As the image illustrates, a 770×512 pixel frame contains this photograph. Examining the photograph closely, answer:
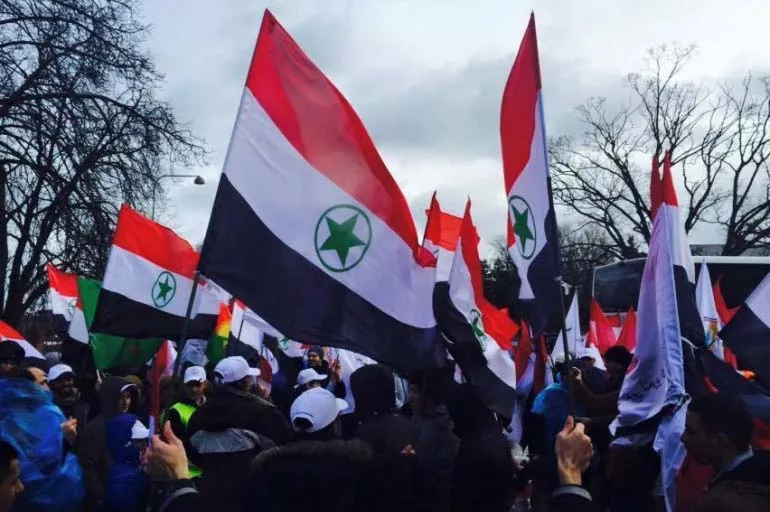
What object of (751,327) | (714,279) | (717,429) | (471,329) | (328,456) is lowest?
(328,456)

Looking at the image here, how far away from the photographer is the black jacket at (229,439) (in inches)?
165

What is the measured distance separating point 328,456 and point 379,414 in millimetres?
1312

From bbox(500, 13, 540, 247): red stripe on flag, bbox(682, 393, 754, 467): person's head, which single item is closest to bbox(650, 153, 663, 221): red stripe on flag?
bbox(500, 13, 540, 247): red stripe on flag

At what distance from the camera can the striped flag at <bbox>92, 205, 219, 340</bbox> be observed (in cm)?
705

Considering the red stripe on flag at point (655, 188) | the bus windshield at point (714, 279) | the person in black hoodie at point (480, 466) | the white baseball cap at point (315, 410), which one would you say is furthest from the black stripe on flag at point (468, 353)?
the bus windshield at point (714, 279)

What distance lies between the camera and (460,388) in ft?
15.8

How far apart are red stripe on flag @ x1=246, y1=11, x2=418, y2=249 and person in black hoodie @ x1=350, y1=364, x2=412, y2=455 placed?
85 cm

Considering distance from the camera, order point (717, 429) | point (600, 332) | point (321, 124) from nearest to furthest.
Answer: point (717, 429)
point (321, 124)
point (600, 332)

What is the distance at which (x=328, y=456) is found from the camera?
12.2 feet

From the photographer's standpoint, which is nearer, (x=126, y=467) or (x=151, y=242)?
(x=126, y=467)

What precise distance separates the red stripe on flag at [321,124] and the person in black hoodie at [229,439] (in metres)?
1.25

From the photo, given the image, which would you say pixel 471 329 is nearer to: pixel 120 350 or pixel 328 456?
pixel 328 456

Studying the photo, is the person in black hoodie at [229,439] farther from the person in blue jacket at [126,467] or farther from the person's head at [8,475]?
the person's head at [8,475]

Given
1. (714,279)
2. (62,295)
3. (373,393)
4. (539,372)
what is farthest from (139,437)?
(714,279)
